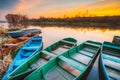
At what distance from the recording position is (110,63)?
16.9 ft

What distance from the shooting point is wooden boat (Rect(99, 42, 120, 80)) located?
3.87m

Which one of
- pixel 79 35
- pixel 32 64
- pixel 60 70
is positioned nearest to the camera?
pixel 60 70

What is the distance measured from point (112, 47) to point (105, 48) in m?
0.48

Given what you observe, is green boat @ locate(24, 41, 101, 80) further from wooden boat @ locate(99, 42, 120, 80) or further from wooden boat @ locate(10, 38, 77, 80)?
wooden boat @ locate(99, 42, 120, 80)

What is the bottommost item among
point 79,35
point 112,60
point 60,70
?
point 79,35

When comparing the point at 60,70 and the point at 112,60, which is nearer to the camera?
the point at 60,70

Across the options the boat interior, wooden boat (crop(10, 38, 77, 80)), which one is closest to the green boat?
wooden boat (crop(10, 38, 77, 80))

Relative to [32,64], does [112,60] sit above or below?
above

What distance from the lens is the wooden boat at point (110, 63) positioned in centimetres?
387

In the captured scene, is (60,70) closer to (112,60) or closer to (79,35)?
(112,60)

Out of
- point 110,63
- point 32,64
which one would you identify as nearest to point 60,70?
point 32,64

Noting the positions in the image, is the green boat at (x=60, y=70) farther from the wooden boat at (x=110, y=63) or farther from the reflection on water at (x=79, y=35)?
the reflection on water at (x=79, y=35)

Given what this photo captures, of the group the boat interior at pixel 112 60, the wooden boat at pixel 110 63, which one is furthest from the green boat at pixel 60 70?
the boat interior at pixel 112 60

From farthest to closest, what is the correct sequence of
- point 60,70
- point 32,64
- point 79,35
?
point 79,35 → point 32,64 → point 60,70
